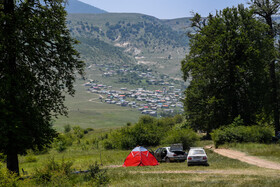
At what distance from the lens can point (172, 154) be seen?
25.7m

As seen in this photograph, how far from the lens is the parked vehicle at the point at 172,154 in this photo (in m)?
25.7

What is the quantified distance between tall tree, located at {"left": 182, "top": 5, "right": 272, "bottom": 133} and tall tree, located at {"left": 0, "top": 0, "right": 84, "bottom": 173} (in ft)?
76.6

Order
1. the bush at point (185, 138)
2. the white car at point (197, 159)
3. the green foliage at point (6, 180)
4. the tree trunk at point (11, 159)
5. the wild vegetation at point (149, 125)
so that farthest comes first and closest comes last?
the bush at point (185, 138)
the white car at point (197, 159)
the tree trunk at point (11, 159)
the wild vegetation at point (149, 125)
the green foliage at point (6, 180)

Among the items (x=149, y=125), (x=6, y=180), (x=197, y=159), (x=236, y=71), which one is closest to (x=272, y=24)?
(x=236, y=71)

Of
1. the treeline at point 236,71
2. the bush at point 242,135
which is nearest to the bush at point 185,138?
the bush at point 242,135

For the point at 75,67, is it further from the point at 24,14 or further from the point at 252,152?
the point at 252,152

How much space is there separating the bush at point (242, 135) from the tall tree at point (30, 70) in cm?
1996

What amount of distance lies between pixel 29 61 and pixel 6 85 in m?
3.38

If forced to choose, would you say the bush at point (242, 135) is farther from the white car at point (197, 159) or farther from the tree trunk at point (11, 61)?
the tree trunk at point (11, 61)

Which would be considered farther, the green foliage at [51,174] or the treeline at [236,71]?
the treeline at [236,71]

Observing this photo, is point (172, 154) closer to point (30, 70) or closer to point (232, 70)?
point (30, 70)

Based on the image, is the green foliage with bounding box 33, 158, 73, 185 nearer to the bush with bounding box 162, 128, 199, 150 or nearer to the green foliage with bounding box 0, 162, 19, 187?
the green foliage with bounding box 0, 162, 19, 187

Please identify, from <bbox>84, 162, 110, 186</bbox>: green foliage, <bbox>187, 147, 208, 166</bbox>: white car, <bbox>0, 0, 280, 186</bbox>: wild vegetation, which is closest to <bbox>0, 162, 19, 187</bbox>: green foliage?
<bbox>0, 0, 280, 186</bbox>: wild vegetation

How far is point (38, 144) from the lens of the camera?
19000 mm
